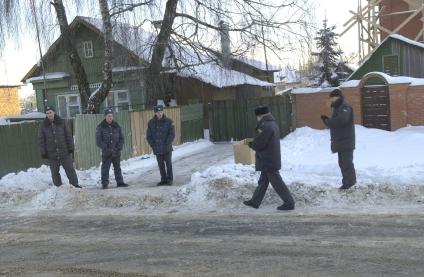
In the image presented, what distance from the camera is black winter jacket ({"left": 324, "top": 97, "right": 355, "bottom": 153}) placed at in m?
8.27

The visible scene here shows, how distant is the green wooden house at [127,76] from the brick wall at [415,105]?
6.25 metres

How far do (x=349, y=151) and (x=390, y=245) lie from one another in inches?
114

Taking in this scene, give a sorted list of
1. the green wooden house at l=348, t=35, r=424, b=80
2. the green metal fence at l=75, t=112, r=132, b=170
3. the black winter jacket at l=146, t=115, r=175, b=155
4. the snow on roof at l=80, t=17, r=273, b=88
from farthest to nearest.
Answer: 1. the green wooden house at l=348, t=35, r=424, b=80
2. the snow on roof at l=80, t=17, r=273, b=88
3. the green metal fence at l=75, t=112, r=132, b=170
4. the black winter jacket at l=146, t=115, r=175, b=155

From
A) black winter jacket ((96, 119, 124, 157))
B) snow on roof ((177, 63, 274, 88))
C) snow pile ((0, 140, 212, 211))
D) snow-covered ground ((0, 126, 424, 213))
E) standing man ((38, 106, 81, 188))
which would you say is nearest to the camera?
snow-covered ground ((0, 126, 424, 213))

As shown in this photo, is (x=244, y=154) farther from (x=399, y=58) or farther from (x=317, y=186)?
(x=399, y=58)

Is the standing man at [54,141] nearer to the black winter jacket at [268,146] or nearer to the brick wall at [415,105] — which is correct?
the black winter jacket at [268,146]

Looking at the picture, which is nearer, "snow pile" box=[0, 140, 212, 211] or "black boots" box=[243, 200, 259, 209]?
"black boots" box=[243, 200, 259, 209]

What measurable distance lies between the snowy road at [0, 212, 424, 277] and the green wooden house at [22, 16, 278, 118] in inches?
437

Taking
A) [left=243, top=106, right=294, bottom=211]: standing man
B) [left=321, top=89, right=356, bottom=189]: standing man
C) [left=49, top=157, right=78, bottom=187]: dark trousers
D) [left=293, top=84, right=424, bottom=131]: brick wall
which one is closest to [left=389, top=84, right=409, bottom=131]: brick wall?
[left=293, top=84, right=424, bottom=131]: brick wall

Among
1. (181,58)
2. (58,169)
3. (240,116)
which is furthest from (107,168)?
(240,116)

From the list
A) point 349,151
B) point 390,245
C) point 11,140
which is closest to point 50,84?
point 11,140

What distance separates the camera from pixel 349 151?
27.3ft

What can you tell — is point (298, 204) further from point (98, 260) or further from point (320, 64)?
point (320, 64)

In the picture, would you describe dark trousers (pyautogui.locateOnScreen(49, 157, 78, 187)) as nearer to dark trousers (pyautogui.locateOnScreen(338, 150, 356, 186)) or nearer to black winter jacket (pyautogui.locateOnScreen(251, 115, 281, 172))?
black winter jacket (pyautogui.locateOnScreen(251, 115, 281, 172))
